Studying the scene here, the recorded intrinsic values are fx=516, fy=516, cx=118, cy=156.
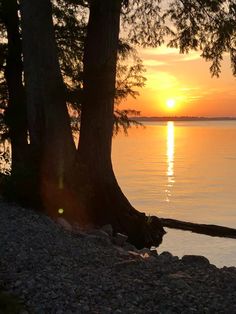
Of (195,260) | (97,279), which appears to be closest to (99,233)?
(195,260)

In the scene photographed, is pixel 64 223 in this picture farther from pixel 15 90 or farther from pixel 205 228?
pixel 205 228

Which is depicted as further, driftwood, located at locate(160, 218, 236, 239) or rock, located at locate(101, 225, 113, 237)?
driftwood, located at locate(160, 218, 236, 239)

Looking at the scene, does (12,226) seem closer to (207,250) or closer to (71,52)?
(207,250)

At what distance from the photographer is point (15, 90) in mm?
19609

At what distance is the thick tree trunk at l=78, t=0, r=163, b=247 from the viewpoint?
602 inches

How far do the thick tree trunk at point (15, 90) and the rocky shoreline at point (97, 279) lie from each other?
8.37 m

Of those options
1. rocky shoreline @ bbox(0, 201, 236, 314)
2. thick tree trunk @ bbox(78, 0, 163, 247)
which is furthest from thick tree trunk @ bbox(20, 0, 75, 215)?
rocky shoreline @ bbox(0, 201, 236, 314)

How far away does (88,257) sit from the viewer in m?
10.1

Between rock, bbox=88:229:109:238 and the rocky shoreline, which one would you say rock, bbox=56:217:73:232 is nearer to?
rock, bbox=88:229:109:238

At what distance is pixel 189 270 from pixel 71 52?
1289 centimetres

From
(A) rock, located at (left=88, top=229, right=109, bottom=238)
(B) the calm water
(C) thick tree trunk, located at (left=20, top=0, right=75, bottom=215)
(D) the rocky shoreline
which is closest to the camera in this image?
(D) the rocky shoreline

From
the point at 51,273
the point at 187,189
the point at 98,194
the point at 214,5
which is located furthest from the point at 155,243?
the point at 187,189

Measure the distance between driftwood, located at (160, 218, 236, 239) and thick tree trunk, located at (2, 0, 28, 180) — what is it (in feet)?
21.6

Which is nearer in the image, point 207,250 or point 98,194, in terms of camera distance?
point 98,194
